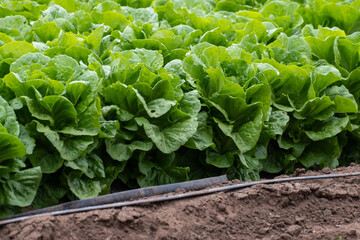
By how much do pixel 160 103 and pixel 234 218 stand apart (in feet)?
2.95

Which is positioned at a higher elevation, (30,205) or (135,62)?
(135,62)

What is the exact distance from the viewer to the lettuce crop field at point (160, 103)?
10.8 ft

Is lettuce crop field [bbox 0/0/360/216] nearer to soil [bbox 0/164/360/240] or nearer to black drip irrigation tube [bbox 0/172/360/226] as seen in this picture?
black drip irrigation tube [bbox 0/172/360/226]

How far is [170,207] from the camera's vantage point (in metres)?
3.34

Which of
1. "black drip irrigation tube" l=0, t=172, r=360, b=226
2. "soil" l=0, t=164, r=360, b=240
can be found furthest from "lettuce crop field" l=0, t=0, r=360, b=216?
"soil" l=0, t=164, r=360, b=240

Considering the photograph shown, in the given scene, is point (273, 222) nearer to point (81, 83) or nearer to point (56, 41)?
point (81, 83)

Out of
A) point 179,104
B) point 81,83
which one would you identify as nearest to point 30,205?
point 81,83

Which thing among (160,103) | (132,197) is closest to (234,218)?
(132,197)

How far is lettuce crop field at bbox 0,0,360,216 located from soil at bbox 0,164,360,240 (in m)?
0.29

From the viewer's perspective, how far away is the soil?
9.85 feet

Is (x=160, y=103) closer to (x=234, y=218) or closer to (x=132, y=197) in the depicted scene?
(x=132, y=197)

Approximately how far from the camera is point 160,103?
3.56 m

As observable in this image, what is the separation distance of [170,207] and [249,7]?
398cm

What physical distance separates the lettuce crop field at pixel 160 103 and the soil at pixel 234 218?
11.5 inches
